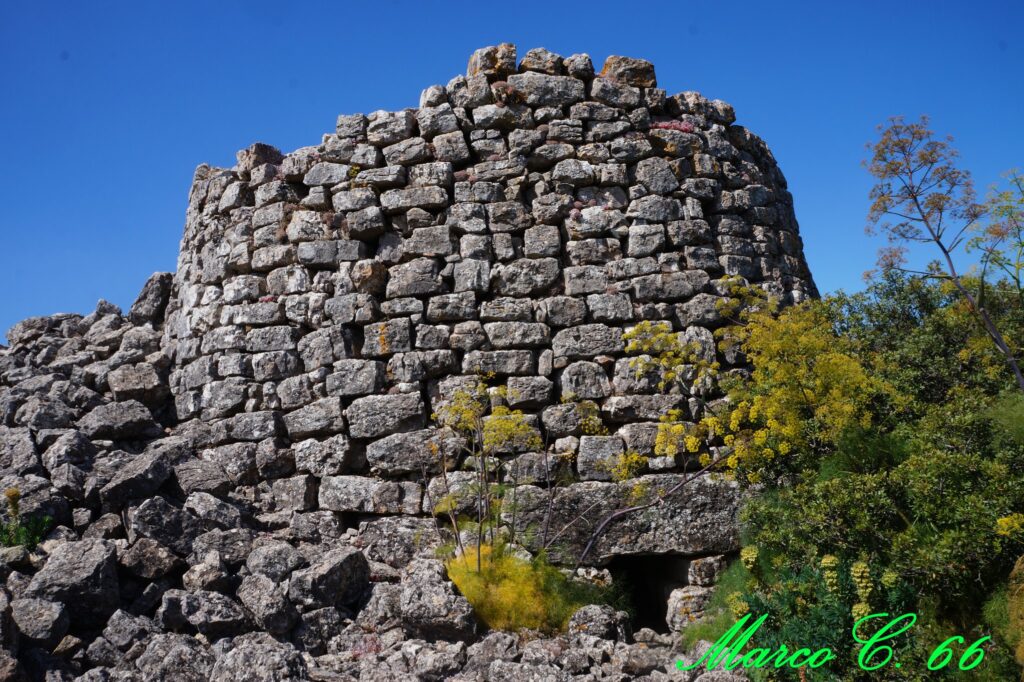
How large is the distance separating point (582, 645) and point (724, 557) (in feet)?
5.55

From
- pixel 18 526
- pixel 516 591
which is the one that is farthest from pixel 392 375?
pixel 18 526

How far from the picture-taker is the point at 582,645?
6.12 m

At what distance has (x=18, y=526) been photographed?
6.87 metres

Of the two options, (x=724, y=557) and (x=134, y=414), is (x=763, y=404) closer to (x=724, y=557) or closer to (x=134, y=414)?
(x=724, y=557)

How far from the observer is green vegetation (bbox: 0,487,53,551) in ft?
22.3

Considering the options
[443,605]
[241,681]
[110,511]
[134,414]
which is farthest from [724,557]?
[134,414]
